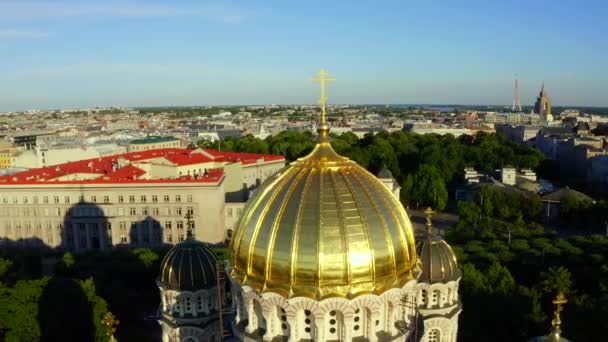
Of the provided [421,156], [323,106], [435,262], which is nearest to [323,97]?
[323,106]

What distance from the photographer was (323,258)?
1658 cm

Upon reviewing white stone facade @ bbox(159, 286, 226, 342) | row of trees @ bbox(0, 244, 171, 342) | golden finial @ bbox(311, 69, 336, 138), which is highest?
golden finial @ bbox(311, 69, 336, 138)

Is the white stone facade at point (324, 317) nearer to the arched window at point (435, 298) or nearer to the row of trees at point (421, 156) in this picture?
the arched window at point (435, 298)

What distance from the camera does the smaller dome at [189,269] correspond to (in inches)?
982

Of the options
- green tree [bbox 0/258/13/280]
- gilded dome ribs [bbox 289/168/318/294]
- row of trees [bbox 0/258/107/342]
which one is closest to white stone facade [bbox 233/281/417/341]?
gilded dome ribs [bbox 289/168/318/294]

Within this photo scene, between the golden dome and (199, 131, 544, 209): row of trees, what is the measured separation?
58.5 meters

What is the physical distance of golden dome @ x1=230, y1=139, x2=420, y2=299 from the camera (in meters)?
16.6

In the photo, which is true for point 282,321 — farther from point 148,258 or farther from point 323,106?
point 148,258

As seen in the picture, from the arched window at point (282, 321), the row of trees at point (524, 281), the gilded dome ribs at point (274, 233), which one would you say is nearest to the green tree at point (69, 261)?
the arched window at point (282, 321)

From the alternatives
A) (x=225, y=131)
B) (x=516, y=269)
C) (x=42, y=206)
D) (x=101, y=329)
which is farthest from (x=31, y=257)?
(x=225, y=131)

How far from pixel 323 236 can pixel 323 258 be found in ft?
2.44

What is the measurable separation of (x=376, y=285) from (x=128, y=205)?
154 ft

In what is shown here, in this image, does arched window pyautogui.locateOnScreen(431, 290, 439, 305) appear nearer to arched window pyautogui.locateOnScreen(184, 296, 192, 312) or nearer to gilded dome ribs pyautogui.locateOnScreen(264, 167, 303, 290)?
gilded dome ribs pyautogui.locateOnScreen(264, 167, 303, 290)

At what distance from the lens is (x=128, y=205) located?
5775 cm
